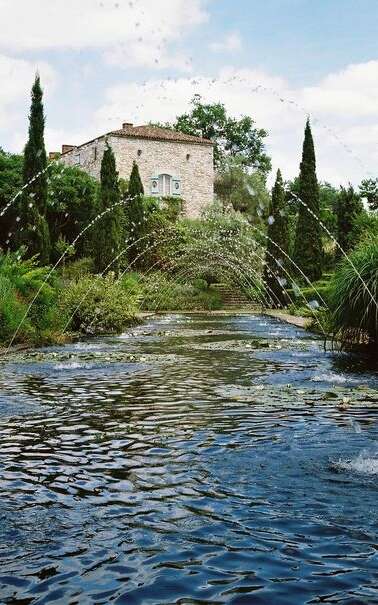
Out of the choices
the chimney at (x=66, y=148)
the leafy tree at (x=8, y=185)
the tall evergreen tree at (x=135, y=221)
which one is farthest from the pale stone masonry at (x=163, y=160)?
the leafy tree at (x=8, y=185)

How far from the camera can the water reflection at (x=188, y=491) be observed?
365 cm

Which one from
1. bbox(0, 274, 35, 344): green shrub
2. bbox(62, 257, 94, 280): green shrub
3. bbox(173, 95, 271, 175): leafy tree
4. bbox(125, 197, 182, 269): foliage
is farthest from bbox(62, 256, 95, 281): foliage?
bbox(173, 95, 271, 175): leafy tree

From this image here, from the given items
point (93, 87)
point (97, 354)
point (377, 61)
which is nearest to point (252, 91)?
point (93, 87)

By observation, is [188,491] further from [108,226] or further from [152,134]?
[152,134]

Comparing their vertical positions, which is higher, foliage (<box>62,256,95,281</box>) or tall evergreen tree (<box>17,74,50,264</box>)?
tall evergreen tree (<box>17,74,50,264</box>)

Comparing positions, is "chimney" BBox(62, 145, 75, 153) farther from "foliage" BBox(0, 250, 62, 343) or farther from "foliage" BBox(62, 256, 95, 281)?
"foliage" BBox(0, 250, 62, 343)

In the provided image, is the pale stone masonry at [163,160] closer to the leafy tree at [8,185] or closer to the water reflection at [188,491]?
the leafy tree at [8,185]

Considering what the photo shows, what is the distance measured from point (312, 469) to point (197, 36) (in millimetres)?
5227

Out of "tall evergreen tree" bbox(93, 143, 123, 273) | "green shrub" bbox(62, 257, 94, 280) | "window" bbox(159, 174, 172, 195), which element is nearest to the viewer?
"tall evergreen tree" bbox(93, 143, 123, 273)

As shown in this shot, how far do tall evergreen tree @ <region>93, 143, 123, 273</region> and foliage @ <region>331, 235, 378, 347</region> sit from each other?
22.4 metres

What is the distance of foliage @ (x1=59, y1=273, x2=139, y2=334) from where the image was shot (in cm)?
2025

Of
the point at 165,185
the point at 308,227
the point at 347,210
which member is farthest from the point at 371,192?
the point at 165,185

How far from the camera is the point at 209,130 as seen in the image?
67750mm

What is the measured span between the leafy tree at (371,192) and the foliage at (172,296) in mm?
9315
